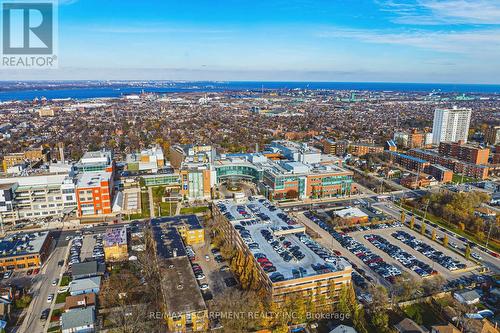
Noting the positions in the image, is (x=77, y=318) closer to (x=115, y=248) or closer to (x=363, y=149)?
(x=115, y=248)

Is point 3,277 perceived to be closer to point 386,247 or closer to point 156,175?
point 156,175

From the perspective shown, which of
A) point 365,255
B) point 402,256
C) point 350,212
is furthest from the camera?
point 350,212

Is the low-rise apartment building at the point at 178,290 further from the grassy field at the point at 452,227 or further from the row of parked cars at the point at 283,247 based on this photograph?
the grassy field at the point at 452,227

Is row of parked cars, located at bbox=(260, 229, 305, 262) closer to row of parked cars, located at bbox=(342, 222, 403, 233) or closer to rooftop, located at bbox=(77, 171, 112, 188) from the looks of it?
row of parked cars, located at bbox=(342, 222, 403, 233)

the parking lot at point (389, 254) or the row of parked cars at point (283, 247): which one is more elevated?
the row of parked cars at point (283, 247)

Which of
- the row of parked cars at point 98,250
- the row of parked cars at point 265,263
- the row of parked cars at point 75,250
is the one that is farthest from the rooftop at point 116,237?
the row of parked cars at point 265,263

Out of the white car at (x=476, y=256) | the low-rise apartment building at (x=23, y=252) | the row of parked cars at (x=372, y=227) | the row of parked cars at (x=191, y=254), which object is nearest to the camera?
the low-rise apartment building at (x=23, y=252)

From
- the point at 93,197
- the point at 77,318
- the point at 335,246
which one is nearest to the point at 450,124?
the point at 335,246
